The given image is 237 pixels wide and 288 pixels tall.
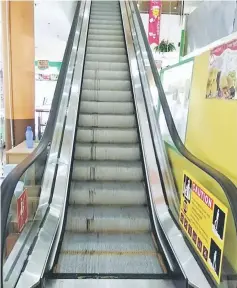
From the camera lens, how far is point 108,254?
8.73 feet

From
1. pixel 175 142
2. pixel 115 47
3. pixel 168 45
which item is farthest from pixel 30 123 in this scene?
pixel 175 142

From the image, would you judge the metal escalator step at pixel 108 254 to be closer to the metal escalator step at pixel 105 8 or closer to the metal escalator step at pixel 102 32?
the metal escalator step at pixel 102 32

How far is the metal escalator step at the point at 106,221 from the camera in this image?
3041mm

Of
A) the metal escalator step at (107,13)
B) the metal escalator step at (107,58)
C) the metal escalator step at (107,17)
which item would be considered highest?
the metal escalator step at (107,13)

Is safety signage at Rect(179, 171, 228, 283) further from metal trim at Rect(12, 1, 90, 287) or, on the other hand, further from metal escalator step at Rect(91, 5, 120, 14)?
metal escalator step at Rect(91, 5, 120, 14)

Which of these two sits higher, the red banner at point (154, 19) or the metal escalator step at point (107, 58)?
the red banner at point (154, 19)

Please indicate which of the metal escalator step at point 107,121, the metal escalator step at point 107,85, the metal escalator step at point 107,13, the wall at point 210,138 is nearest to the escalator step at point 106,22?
the metal escalator step at point 107,13

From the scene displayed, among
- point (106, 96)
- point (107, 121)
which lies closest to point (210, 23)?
point (106, 96)

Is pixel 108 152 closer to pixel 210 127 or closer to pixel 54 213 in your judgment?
pixel 54 213

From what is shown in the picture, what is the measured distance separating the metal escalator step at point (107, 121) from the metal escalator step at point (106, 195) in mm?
1154

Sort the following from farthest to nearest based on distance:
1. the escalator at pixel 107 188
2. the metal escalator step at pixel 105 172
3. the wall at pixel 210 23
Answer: the wall at pixel 210 23
the metal escalator step at pixel 105 172
the escalator at pixel 107 188

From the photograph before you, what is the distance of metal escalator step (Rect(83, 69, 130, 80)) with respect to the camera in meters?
5.12

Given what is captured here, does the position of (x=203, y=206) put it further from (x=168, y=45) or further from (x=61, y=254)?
(x=168, y=45)

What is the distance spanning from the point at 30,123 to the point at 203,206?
627 centimetres
